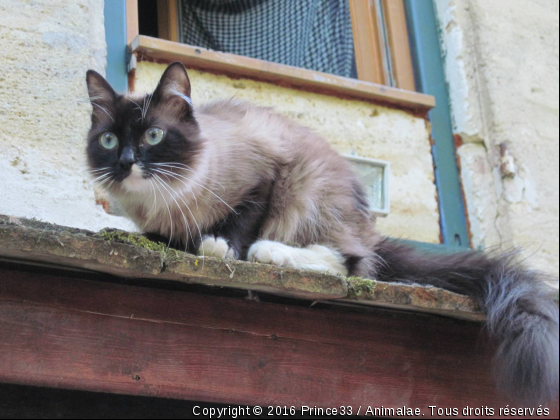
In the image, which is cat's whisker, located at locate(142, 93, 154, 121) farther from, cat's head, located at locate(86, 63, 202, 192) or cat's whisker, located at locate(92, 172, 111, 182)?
cat's whisker, located at locate(92, 172, 111, 182)

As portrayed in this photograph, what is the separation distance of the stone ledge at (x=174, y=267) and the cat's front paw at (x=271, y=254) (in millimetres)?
236

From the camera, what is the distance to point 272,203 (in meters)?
2.73

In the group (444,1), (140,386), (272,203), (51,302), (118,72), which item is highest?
(444,1)

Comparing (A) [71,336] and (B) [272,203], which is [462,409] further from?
(A) [71,336]

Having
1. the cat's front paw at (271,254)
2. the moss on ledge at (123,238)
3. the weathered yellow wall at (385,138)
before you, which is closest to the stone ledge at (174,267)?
the moss on ledge at (123,238)

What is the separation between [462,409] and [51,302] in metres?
1.56

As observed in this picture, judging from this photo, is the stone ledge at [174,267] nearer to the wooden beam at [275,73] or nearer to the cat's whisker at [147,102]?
the cat's whisker at [147,102]

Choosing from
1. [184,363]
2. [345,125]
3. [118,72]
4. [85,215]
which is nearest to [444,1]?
[345,125]

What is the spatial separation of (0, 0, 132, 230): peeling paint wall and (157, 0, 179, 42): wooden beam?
1.28m

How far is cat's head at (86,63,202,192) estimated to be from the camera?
2381 millimetres

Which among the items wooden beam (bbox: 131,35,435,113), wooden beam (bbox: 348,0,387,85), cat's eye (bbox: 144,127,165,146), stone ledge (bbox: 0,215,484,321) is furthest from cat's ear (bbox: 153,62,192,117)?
wooden beam (bbox: 348,0,387,85)

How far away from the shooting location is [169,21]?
14.6 ft

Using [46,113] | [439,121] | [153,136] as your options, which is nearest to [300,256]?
[153,136]

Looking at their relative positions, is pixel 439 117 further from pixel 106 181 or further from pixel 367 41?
pixel 106 181
